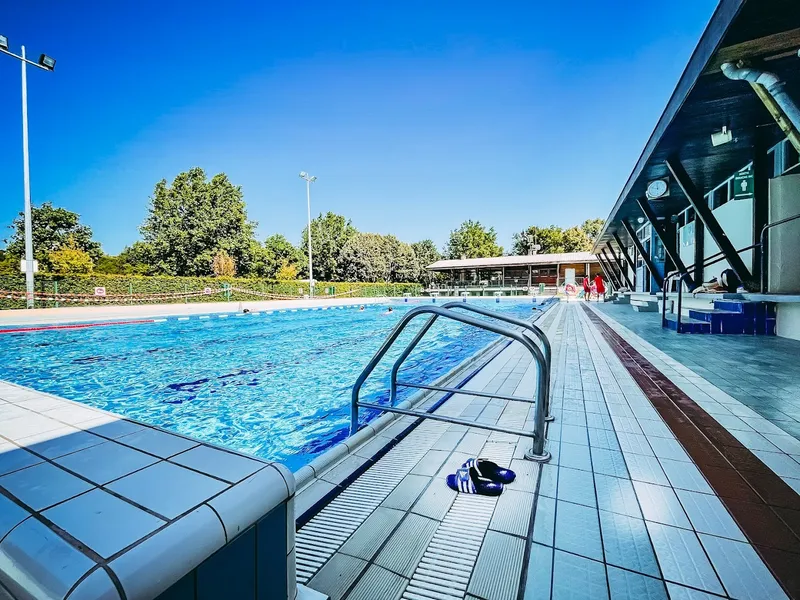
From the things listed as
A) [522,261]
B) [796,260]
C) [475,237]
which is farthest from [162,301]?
[475,237]

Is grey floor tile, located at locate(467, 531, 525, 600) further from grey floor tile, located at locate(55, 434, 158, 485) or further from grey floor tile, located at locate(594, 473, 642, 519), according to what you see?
grey floor tile, located at locate(55, 434, 158, 485)

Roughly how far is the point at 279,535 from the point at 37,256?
39.4 meters

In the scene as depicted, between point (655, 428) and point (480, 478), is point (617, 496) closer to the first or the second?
point (480, 478)

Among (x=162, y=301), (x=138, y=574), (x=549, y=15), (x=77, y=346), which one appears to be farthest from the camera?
(x=162, y=301)

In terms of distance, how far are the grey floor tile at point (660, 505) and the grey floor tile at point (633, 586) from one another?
1.26 ft

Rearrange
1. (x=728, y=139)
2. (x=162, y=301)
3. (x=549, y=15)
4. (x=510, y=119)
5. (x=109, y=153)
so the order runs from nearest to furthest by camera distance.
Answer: (x=728, y=139) < (x=549, y=15) < (x=162, y=301) < (x=510, y=119) < (x=109, y=153)

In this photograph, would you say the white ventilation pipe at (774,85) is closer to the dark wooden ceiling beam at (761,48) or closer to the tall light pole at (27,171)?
the dark wooden ceiling beam at (761,48)

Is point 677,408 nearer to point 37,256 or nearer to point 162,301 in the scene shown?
point 162,301

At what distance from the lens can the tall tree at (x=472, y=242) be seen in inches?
1913

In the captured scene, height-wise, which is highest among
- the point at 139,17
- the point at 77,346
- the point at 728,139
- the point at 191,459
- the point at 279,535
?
the point at 139,17

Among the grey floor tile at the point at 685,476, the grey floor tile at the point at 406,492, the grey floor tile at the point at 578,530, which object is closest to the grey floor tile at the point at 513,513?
the grey floor tile at the point at 578,530

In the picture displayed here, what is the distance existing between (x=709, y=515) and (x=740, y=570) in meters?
0.33

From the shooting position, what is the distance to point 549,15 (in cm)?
1449

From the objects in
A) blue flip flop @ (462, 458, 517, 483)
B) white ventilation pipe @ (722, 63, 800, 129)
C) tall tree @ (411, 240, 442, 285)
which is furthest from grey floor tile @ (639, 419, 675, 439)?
tall tree @ (411, 240, 442, 285)
